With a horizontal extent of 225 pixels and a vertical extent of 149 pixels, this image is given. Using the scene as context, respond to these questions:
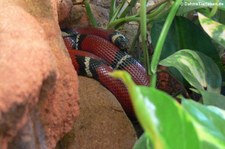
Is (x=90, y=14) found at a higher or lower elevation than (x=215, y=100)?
lower

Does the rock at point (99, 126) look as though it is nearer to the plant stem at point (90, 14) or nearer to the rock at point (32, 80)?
the rock at point (32, 80)

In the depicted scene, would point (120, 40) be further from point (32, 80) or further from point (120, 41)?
point (32, 80)

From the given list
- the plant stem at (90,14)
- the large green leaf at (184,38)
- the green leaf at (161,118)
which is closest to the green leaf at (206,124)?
the green leaf at (161,118)

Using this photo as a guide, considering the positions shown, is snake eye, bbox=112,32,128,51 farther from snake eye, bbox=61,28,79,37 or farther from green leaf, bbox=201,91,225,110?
green leaf, bbox=201,91,225,110

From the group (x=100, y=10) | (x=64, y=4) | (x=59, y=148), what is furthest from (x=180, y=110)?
(x=100, y=10)

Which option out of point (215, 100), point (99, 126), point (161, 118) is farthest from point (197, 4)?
point (161, 118)

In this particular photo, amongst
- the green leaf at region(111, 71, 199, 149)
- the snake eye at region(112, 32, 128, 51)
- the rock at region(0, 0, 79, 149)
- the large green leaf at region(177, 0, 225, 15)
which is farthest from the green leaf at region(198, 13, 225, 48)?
the snake eye at region(112, 32, 128, 51)

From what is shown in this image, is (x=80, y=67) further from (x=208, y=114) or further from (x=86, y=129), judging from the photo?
(x=208, y=114)
